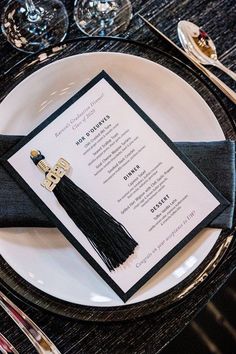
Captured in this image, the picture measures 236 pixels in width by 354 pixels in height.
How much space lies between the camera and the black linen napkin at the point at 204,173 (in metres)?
0.60

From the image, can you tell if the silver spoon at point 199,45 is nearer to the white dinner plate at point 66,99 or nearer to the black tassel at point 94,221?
the white dinner plate at point 66,99

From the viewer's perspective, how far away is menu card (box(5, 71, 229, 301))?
23.2 inches

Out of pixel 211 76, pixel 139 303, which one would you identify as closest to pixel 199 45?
pixel 211 76

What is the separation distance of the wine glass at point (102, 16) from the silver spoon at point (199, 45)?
0.19ft

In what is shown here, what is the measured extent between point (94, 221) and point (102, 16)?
22cm

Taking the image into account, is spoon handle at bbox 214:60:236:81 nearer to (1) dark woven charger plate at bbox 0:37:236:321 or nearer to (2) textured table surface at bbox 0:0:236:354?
(1) dark woven charger plate at bbox 0:37:236:321

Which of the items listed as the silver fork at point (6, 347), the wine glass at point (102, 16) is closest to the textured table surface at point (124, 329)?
the silver fork at point (6, 347)

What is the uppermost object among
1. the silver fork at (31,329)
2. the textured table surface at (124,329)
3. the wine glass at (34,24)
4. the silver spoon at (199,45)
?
the wine glass at (34,24)

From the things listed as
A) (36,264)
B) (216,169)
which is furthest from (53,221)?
(216,169)

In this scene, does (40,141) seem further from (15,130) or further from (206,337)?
(206,337)

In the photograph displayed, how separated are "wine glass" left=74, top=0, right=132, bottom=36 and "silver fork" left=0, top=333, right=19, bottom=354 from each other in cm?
30

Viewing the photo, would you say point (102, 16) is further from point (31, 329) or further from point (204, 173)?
point (31, 329)

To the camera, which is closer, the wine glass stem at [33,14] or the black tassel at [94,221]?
the black tassel at [94,221]

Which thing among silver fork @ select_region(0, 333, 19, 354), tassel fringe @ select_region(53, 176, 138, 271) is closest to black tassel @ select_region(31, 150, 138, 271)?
tassel fringe @ select_region(53, 176, 138, 271)
